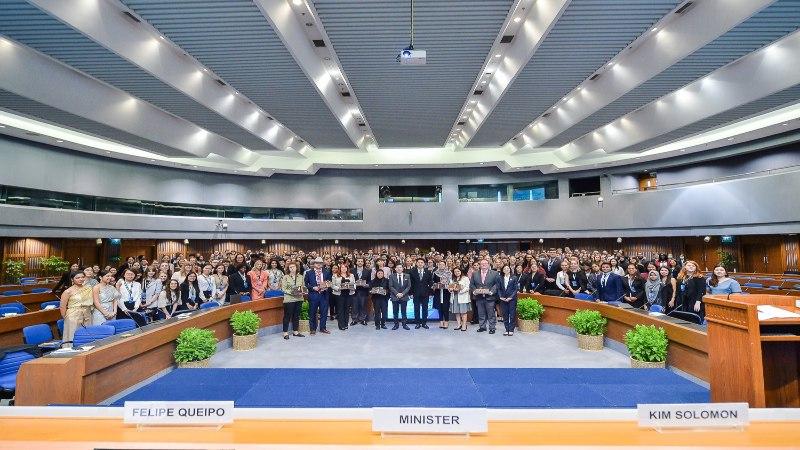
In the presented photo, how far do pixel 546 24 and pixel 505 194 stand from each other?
1583 centimetres

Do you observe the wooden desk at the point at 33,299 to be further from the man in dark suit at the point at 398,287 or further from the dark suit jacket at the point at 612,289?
the dark suit jacket at the point at 612,289

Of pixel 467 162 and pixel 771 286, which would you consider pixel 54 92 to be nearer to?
pixel 467 162

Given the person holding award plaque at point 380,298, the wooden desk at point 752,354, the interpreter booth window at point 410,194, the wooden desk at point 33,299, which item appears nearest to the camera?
the wooden desk at point 752,354

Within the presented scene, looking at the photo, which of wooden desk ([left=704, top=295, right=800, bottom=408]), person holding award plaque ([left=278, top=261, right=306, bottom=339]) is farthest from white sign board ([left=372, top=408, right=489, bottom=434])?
person holding award plaque ([left=278, top=261, right=306, bottom=339])

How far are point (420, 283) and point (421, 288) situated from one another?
12 cm

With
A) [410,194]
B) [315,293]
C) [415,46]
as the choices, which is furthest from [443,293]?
[410,194]

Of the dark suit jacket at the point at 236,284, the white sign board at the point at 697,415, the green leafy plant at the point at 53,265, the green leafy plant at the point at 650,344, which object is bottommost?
the green leafy plant at the point at 650,344

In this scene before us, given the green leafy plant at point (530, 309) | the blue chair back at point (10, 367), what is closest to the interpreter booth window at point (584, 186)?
the green leafy plant at point (530, 309)

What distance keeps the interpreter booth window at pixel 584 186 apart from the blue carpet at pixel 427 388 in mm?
17553

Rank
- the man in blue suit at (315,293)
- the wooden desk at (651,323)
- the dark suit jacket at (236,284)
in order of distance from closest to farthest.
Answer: the wooden desk at (651,323)
the man in blue suit at (315,293)
the dark suit jacket at (236,284)

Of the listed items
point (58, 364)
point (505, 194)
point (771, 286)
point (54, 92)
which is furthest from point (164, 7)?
point (505, 194)

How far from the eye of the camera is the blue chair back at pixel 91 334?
534 cm

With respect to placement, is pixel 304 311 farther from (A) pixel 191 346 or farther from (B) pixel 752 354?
(B) pixel 752 354

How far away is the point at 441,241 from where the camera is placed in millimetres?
24891
